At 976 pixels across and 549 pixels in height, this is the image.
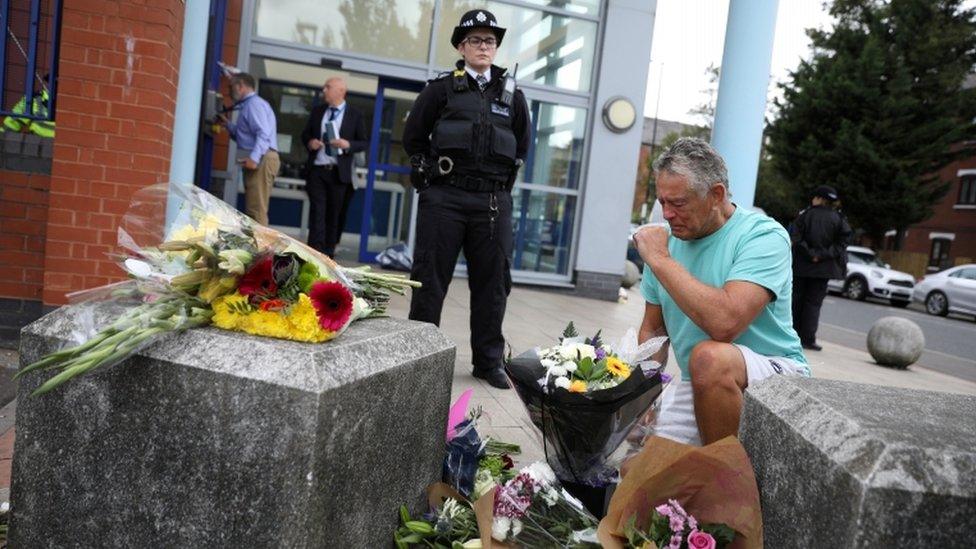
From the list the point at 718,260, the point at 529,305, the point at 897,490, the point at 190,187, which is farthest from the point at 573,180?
the point at 897,490

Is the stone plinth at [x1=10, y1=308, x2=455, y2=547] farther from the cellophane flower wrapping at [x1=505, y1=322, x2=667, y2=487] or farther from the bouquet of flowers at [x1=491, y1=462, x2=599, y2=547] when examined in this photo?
the cellophane flower wrapping at [x1=505, y1=322, x2=667, y2=487]

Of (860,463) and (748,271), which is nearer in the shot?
(860,463)

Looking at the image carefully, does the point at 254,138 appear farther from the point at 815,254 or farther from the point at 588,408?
the point at 588,408

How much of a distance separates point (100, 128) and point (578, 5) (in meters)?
7.96

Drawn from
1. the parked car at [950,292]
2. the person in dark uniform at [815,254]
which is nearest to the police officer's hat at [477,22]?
the person in dark uniform at [815,254]

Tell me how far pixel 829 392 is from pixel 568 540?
0.81 m

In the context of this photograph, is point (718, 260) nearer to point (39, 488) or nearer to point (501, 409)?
point (501, 409)

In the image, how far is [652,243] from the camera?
291 cm

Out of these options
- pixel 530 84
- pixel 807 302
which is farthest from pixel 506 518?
pixel 530 84

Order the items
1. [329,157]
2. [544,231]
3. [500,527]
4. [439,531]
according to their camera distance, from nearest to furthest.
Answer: [500,527] < [439,531] < [329,157] < [544,231]

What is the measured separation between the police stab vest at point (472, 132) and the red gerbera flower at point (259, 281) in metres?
2.33

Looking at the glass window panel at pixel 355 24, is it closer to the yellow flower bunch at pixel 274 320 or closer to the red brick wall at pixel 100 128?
the red brick wall at pixel 100 128

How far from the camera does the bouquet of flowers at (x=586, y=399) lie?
2.44 meters

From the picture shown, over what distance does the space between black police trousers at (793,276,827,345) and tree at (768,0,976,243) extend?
839 inches
